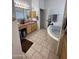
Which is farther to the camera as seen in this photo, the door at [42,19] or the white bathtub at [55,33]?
the door at [42,19]

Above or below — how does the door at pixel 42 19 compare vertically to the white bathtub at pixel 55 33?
above

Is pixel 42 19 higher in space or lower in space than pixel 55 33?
higher

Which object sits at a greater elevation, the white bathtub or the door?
the door

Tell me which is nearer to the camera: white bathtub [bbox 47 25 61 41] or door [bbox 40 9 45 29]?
white bathtub [bbox 47 25 61 41]

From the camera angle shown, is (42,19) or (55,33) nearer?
(55,33)
